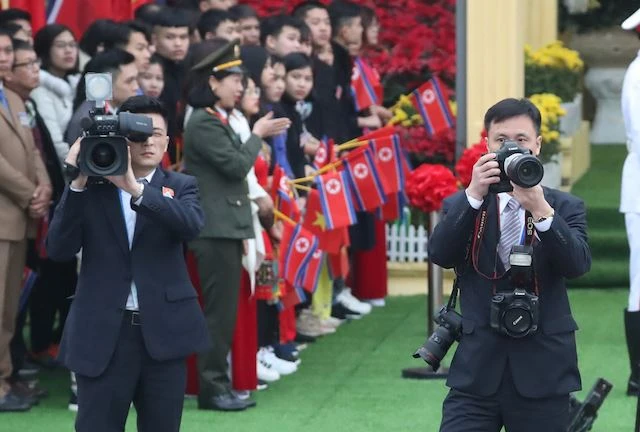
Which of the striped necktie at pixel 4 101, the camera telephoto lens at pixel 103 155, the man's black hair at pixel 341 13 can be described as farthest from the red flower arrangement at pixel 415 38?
the camera telephoto lens at pixel 103 155

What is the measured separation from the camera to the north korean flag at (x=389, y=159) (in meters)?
12.2

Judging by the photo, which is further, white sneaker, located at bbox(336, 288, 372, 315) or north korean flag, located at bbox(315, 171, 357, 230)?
white sneaker, located at bbox(336, 288, 372, 315)

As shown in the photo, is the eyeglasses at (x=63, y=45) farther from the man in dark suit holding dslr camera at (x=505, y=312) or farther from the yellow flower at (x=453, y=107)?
the man in dark suit holding dslr camera at (x=505, y=312)

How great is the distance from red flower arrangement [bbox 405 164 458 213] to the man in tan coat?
2.27 metres

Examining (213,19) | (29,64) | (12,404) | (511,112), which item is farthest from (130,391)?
(213,19)

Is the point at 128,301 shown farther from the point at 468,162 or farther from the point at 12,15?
the point at 12,15

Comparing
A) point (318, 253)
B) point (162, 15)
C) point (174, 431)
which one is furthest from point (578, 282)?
point (174, 431)

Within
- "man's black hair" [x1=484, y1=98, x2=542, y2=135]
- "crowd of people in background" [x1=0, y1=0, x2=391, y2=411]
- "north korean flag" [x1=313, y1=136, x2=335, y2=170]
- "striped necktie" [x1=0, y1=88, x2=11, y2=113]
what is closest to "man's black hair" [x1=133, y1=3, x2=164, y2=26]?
"crowd of people in background" [x1=0, y1=0, x2=391, y2=411]

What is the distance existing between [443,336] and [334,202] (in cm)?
548

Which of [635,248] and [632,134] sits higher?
[632,134]

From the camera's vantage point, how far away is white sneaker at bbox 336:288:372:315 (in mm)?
12820

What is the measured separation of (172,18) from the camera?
11.2 metres

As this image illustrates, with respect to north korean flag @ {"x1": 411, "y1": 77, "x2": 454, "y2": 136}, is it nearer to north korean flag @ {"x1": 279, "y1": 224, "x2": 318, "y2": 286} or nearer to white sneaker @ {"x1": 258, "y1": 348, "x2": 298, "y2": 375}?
north korean flag @ {"x1": 279, "y1": 224, "x2": 318, "y2": 286}

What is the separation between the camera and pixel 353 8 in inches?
522
